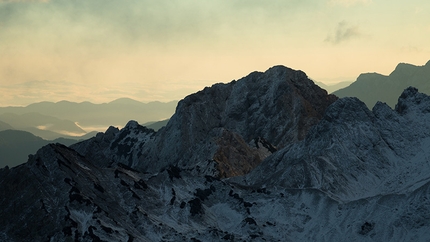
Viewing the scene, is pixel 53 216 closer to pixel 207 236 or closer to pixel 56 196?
pixel 56 196

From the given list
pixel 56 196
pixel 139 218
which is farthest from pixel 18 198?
pixel 139 218

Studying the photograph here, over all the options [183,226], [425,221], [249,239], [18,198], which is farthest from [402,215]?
[18,198]

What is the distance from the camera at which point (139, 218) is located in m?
190

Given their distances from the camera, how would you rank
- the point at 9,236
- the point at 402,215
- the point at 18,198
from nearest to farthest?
the point at 9,236 → the point at 18,198 → the point at 402,215

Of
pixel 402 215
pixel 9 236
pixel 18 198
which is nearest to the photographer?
pixel 9 236

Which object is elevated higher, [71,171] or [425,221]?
[71,171]

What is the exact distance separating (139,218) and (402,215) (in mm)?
62774

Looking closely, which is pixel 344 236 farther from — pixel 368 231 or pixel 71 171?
pixel 71 171

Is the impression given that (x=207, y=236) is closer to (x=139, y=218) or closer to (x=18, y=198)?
(x=139, y=218)

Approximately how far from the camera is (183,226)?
196 metres

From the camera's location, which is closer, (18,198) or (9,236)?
(9,236)

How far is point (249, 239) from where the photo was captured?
19150cm

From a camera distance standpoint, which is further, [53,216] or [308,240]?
[308,240]

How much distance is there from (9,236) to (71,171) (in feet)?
97.8
